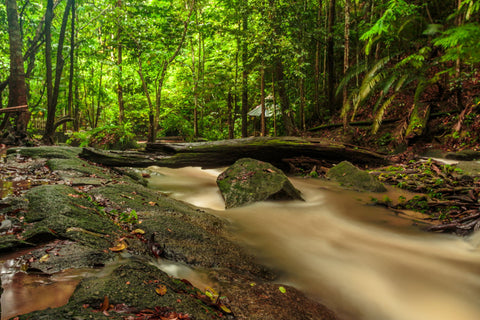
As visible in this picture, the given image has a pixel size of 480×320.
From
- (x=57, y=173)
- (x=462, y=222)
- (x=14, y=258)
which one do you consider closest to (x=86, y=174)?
(x=57, y=173)

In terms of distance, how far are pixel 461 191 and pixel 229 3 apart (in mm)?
9963

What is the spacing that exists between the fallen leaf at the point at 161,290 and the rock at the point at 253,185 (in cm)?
348

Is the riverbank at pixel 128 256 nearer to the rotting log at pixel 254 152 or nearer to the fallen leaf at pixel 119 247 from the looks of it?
the fallen leaf at pixel 119 247

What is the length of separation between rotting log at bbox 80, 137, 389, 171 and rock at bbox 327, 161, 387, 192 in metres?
0.87

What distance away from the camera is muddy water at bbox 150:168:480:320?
2.47 metres

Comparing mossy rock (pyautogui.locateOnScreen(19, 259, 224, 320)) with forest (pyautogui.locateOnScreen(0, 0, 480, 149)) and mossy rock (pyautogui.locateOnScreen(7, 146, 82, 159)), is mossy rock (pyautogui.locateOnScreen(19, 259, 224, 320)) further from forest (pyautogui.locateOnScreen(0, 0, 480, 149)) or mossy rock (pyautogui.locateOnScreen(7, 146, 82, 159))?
forest (pyautogui.locateOnScreen(0, 0, 480, 149))

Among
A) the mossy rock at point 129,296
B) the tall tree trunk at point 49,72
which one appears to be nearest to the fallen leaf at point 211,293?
the mossy rock at point 129,296

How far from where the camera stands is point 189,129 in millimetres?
14414

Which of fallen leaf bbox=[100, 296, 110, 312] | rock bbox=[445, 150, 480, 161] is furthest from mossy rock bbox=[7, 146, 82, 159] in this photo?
rock bbox=[445, 150, 480, 161]

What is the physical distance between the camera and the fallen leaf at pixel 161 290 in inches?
55.5

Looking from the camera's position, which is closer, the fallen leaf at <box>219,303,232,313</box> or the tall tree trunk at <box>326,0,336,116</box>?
the fallen leaf at <box>219,303,232,313</box>

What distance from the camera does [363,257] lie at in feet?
10.8

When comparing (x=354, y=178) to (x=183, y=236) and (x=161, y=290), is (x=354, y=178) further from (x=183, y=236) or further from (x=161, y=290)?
(x=161, y=290)

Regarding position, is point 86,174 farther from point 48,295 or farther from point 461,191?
point 461,191
